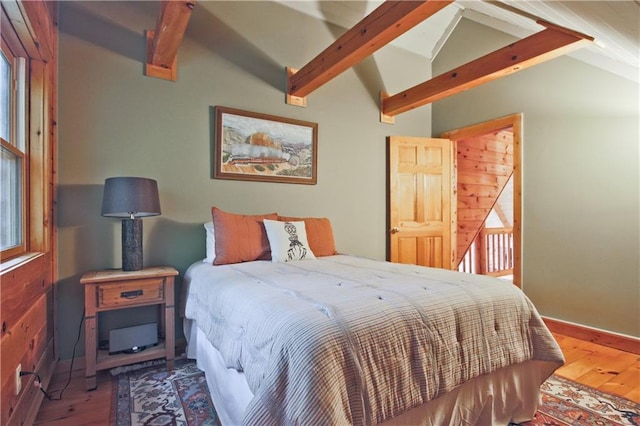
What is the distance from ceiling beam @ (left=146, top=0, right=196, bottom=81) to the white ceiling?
134cm

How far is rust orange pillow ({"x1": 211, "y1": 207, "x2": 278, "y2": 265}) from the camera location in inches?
94.7

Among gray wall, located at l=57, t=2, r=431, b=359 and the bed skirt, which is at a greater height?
gray wall, located at l=57, t=2, r=431, b=359

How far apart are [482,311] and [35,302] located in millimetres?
2264

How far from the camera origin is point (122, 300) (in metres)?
2.07

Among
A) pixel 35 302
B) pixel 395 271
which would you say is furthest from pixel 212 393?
pixel 395 271

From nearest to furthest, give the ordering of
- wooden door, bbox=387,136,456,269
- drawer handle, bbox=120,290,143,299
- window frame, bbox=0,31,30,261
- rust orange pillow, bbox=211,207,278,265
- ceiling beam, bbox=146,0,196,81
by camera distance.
Result: window frame, bbox=0,31,30,261 < ceiling beam, bbox=146,0,196,81 < drawer handle, bbox=120,290,143,299 < rust orange pillow, bbox=211,207,278,265 < wooden door, bbox=387,136,456,269

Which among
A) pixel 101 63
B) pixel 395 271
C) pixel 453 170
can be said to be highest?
pixel 101 63

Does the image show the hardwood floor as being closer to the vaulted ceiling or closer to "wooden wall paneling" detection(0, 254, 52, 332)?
"wooden wall paneling" detection(0, 254, 52, 332)

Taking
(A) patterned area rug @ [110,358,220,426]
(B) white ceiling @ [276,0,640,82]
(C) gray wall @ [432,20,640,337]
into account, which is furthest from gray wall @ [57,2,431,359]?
(C) gray wall @ [432,20,640,337]

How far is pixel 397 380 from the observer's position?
1.20m

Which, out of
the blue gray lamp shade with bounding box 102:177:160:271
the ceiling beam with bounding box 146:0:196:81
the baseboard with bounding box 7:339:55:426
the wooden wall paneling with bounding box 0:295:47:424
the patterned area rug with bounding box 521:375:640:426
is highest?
the ceiling beam with bounding box 146:0:196:81

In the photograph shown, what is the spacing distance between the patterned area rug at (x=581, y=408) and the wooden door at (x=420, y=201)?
6.47ft

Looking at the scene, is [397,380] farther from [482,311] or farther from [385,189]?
[385,189]

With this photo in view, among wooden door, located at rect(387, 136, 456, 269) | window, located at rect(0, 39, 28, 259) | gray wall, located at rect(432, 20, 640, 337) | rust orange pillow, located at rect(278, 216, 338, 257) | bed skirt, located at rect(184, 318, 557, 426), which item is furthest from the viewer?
wooden door, located at rect(387, 136, 456, 269)
